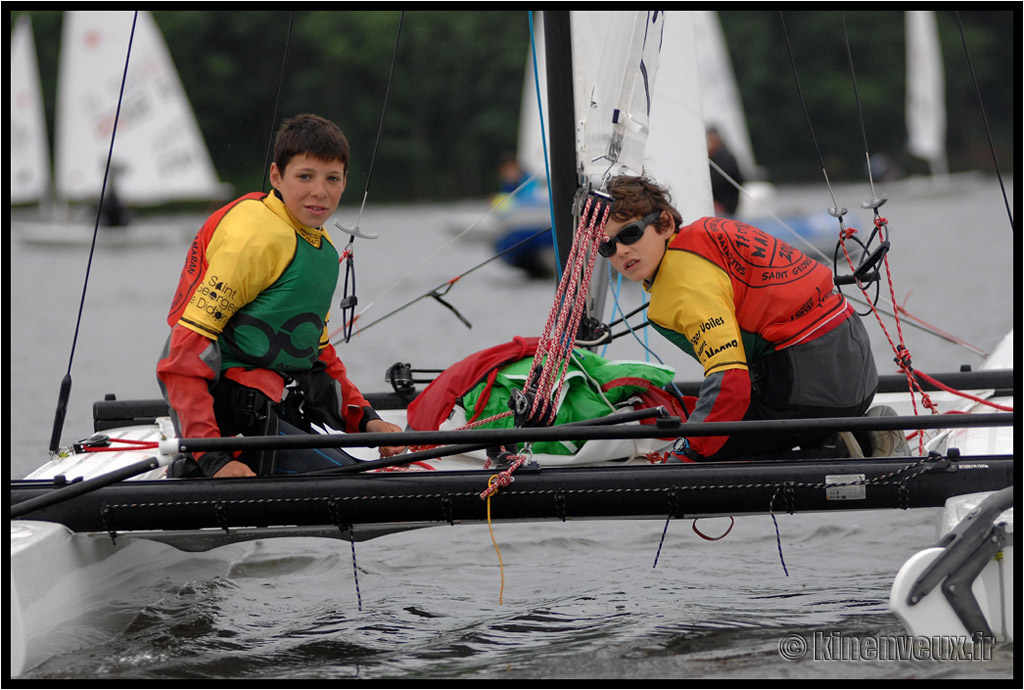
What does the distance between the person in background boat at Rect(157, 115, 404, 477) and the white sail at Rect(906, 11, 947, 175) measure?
21113mm

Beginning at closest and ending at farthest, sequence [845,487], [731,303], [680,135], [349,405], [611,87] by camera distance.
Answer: [845,487] → [731,303] → [349,405] → [611,87] → [680,135]

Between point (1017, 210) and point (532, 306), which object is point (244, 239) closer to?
point (1017, 210)

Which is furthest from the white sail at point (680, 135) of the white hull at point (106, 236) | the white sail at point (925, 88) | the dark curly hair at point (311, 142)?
the white sail at point (925, 88)

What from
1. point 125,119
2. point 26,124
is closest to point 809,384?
point 125,119

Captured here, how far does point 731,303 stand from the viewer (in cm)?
322

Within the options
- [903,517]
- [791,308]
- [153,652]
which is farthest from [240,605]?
[903,517]

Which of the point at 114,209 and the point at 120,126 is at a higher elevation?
the point at 120,126

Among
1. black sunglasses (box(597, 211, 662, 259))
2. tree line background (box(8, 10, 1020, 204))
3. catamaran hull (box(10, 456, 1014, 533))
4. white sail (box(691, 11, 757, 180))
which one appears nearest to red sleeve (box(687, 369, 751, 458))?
catamaran hull (box(10, 456, 1014, 533))

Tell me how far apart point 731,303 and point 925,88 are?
22827mm

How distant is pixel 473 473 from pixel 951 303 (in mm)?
8398

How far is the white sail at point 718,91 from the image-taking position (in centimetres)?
1688

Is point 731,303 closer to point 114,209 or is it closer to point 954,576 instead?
point 954,576

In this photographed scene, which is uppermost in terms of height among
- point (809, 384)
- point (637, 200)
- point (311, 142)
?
point (311, 142)

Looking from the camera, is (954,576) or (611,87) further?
(611,87)
